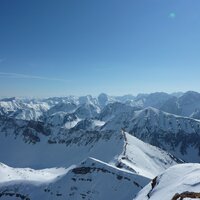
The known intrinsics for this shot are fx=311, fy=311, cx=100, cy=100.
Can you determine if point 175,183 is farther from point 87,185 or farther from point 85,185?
point 85,185

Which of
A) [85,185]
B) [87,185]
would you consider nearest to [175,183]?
[87,185]

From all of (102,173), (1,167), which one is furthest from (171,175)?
(1,167)

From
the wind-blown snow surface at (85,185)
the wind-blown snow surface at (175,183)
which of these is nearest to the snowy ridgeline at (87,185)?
the wind-blown snow surface at (85,185)

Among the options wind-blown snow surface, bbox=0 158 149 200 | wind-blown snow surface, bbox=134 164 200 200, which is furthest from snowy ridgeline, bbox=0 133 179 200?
wind-blown snow surface, bbox=134 164 200 200

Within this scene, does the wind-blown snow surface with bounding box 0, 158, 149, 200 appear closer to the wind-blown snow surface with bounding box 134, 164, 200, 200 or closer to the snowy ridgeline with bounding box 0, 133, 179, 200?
the snowy ridgeline with bounding box 0, 133, 179, 200

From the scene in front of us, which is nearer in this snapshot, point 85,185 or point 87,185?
point 87,185

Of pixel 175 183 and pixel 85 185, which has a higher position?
pixel 175 183
